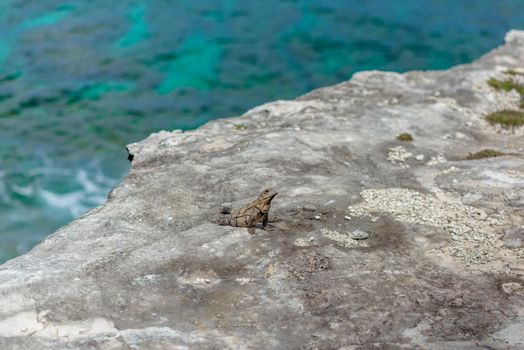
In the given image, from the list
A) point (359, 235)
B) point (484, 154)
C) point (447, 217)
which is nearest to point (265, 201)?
point (359, 235)

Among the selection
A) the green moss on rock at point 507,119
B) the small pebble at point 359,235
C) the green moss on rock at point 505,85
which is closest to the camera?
the small pebble at point 359,235

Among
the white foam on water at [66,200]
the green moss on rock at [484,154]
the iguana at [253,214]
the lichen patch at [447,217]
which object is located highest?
the iguana at [253,214]

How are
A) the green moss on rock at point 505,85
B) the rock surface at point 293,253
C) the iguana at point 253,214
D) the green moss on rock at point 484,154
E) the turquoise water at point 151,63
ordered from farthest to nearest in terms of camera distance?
the turquoise water at point 151,63
the green moss on rock at point 505,85
the green moss on rock at point 484,154
the iguana at point 253,214
the rock surface at point 293,253

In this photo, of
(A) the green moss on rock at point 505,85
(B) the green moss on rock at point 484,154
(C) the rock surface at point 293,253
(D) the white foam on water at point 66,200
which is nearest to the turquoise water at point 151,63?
(D) the white foam on water at point 66,200

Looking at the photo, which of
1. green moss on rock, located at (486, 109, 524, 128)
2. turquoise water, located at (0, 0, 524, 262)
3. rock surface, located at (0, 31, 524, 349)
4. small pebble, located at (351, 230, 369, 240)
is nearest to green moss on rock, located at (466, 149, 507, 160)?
rock surface, located at (0, 31, 524, 349)

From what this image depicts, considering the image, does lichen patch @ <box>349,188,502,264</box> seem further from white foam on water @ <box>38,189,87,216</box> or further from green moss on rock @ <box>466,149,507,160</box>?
white foam on water @ <box>38,189,87,216</box>

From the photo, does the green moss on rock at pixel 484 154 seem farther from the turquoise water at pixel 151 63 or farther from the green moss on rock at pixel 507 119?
the turquoise water at pixel 151 63

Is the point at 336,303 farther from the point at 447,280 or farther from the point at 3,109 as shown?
the point at 3,109
